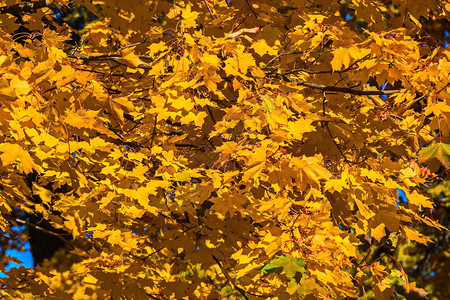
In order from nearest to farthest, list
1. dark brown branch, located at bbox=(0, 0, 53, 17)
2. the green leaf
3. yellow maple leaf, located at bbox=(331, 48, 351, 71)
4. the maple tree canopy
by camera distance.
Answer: the green leaf < the maple tree canopy < yellow maple leaf, located at bbox=(331, 48, 351, 71) < dark brown branch, located at bbox=(0, 0, 53, 17)

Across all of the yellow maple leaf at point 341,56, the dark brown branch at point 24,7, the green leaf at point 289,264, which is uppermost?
the dark brown branch at point 24,7

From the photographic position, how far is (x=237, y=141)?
3.00 metres

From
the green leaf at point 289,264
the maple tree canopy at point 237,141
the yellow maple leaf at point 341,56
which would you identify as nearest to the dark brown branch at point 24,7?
the maple tree canopy at point 237,141

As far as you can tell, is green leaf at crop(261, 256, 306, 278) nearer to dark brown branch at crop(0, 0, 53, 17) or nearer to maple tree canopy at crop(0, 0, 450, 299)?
maple tree canopy at crop(0, 0, 450, 299)

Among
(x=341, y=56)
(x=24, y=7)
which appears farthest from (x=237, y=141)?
(x=24, y=7)

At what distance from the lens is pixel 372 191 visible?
10.4 feet

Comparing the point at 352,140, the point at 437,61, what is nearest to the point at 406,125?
the point at 352,140

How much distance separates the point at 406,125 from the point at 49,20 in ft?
12.1

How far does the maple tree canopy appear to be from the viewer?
8.48 ft

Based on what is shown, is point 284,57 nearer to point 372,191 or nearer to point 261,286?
point 372,191

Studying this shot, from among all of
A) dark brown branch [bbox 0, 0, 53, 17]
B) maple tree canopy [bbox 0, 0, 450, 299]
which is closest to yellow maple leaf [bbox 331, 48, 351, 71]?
maple tree canopy [bbox 0, 0, 450, 299]

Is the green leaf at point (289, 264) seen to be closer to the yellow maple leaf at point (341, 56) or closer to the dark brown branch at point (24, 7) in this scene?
the yellow maple leaf at point (341, 56)

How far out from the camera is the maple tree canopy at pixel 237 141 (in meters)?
2.59

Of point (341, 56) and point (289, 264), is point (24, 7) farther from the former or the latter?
point (289, 264)
